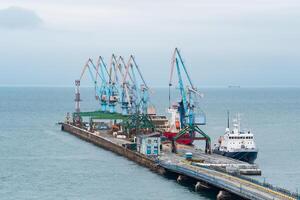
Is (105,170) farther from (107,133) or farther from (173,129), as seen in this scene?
(107,133)

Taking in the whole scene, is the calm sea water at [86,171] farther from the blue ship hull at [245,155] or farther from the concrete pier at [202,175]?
the blue ship hull at [245,155]

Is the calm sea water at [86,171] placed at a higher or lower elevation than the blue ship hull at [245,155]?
lower

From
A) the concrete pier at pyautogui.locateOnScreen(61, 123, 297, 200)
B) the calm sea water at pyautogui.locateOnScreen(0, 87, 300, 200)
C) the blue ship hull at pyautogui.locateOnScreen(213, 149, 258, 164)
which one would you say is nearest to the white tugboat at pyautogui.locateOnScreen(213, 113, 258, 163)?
the blue ship hull at pyautogui.locateOnScreen(213, 149, 258, 164)

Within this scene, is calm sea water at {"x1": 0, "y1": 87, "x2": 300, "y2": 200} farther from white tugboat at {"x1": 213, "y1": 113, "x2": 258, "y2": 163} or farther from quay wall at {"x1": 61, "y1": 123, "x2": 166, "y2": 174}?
white tugboat at {"x1": 213, "y1": 113, "x2": 258, "y2": 163}

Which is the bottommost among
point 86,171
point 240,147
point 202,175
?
point 86,171

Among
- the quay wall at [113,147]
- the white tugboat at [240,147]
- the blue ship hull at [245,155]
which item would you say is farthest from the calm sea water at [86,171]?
the white tugboat at [240,147]

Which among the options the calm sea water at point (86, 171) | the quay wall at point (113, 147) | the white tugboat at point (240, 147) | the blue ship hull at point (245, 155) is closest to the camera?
the calm sea water at point (86, 171)

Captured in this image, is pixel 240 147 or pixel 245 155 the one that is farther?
pixel 240 147

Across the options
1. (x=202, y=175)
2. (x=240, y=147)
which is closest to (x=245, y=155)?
(x=240, y=147)

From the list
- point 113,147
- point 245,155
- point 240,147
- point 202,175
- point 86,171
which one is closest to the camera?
point 202,175

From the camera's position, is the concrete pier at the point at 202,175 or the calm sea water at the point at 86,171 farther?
the calm sea water at the point at 86,171

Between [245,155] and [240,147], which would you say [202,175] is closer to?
[245,155]

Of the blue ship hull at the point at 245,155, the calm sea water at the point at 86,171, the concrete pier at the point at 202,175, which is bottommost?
the calm sea water at the point at 86,171

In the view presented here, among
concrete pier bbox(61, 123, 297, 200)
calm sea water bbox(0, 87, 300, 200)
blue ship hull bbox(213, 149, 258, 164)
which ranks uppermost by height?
blue ship hull bbox(213, 149, 258, 164)
